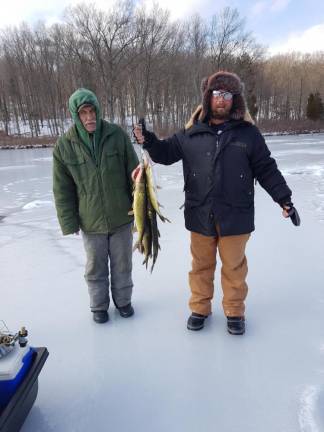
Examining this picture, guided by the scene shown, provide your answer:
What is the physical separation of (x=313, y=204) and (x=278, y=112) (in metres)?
52.3

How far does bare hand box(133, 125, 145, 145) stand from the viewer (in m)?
2.38

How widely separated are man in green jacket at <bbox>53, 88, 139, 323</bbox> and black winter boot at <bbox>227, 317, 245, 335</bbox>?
2.99ft

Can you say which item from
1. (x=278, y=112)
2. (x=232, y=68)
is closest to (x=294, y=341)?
(x=232, y=68)

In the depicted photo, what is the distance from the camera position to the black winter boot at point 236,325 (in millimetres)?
2617

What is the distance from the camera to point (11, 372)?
162cm

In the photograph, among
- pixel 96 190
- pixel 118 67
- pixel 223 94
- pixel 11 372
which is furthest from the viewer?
pixel 118 67

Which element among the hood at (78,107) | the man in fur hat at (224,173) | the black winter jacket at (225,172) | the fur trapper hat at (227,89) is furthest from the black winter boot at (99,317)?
the fur trapper hat at (227,89)

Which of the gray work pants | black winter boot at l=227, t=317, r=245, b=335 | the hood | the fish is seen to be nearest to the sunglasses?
the fish

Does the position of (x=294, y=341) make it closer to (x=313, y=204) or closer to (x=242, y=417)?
(x=242, y=417)

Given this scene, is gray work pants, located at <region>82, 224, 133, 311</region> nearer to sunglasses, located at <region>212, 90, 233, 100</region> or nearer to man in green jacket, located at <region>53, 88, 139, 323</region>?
man in green jacket, located at <region>53, 88, 139, 323</region>

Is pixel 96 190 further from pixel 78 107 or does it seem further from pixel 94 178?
pixel 78 107

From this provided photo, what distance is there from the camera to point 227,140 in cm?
238

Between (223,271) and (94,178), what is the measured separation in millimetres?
1236

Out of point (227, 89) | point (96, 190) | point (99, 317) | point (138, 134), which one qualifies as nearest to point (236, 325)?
point (99, 317)
